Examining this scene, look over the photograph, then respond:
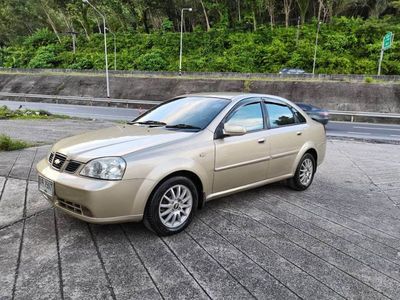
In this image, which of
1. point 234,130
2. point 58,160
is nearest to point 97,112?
point 58,160

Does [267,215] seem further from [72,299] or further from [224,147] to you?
[72,299]

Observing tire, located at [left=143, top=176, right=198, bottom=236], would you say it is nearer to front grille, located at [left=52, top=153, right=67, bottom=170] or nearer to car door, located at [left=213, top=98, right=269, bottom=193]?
car door, located at [left=213, top=98, right=269, bottom=193]

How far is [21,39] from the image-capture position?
60125mm

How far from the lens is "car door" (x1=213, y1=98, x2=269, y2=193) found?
4277 mm

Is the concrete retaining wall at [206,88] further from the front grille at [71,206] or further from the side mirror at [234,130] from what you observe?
the front grille at [71,206]

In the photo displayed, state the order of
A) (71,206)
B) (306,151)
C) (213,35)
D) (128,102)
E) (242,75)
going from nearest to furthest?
(71,206) → (306,151) → (128,102) → (242,75) → (213,35)

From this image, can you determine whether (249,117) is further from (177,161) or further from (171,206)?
(171,206)

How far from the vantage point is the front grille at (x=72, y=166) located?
357 centimetres

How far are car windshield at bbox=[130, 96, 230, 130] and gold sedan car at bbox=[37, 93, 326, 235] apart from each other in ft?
0.04

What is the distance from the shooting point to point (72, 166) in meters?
3.61

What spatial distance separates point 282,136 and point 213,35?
143ft

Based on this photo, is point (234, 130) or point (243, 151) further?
point (243, 151)

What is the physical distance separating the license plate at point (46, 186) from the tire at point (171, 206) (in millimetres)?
1033

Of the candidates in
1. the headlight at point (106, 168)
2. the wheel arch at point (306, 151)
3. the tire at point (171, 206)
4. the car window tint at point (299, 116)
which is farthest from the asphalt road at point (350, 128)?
the headlight at point (106, 168)
